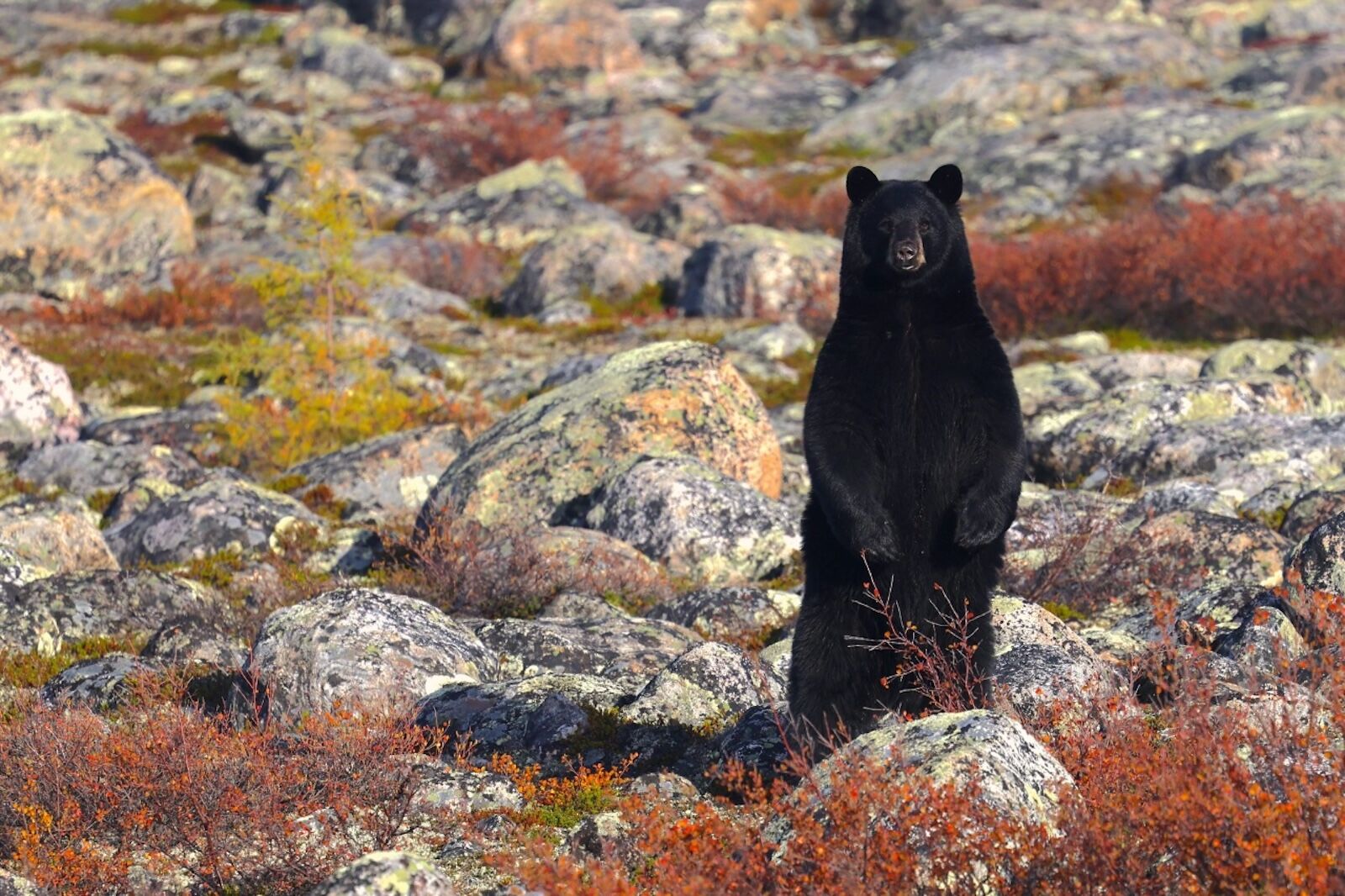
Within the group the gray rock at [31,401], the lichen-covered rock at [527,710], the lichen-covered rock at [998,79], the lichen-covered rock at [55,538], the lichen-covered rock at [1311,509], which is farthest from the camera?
the lichen-covered rock at [998,79]

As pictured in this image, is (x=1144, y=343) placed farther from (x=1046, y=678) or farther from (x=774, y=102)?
(x=774, y=102)

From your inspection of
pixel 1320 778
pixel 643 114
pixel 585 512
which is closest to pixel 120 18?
pixel 643 114

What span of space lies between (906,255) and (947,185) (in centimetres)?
75

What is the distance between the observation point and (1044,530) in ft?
41.7

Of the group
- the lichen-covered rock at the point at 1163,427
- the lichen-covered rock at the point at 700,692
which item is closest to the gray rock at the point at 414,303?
the lichen-covered rock at the point at 1163,427

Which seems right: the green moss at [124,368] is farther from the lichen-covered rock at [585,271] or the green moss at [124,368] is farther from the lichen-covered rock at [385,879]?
the lichen-covered rock at [385,879]

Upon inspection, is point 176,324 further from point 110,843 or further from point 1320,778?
point 1320,778

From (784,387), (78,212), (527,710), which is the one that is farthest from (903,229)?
(78,212)

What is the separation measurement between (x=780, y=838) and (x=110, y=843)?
10.6 feet

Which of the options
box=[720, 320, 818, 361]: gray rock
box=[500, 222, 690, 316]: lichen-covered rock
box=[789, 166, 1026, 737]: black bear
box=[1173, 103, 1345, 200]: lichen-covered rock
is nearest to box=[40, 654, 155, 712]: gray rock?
box=[789, 166, 1026, 737]: black bear

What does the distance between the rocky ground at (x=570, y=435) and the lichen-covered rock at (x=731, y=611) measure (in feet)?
0.15

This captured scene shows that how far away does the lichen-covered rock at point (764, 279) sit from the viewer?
26422 millimetres

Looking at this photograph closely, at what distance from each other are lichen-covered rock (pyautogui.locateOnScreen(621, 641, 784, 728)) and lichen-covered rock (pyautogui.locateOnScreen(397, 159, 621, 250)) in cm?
2312

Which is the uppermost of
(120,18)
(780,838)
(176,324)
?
(120,18)
